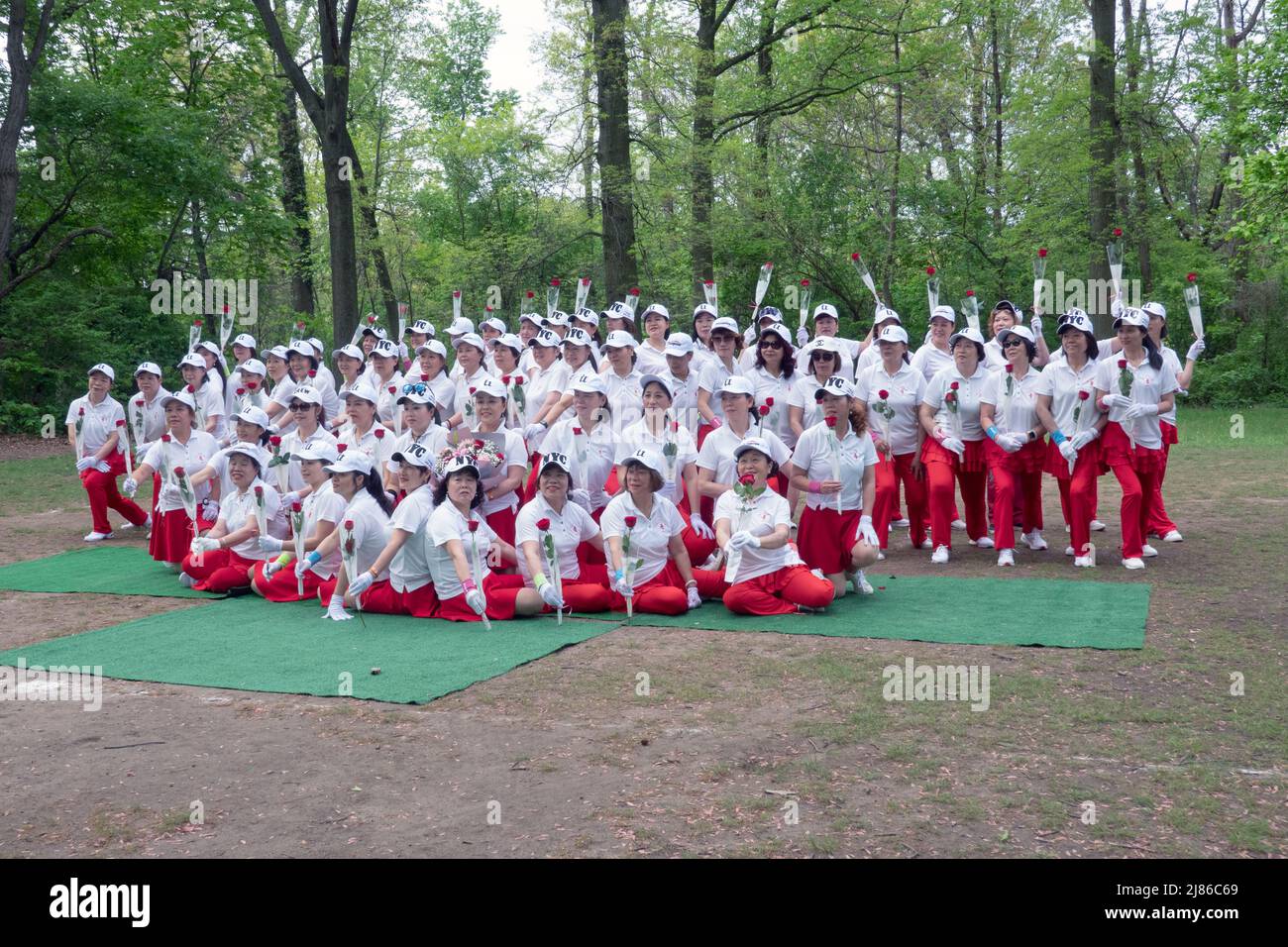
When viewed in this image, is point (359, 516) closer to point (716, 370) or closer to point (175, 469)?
point (175, 469)

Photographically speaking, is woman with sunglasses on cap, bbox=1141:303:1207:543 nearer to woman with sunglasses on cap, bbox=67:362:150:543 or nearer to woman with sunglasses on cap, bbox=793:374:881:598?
woman with sunglasses on cap, bbox=793:374:881:598

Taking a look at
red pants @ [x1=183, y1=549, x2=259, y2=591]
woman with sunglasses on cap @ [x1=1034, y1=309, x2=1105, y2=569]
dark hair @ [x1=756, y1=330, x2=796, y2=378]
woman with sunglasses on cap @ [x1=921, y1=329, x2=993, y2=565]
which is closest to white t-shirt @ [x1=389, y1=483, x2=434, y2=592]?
red pants @ [x1=183, y1=549, x2=259, y2=591]

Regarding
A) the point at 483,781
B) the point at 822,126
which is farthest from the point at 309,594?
the point at 822,126

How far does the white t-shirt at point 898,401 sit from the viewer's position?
32.4ft

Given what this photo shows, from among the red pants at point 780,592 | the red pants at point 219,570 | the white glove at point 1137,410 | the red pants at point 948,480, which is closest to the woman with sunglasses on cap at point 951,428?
the red pants at point 948,480

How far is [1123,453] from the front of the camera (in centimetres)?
898

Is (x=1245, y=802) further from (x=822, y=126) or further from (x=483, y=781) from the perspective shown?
(x=822, y=126)

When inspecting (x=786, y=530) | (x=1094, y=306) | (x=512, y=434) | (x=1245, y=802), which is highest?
(x=1094, y=306)

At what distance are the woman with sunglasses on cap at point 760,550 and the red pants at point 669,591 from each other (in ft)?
1.01

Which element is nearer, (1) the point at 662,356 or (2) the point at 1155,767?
(2) the point at 1155,767

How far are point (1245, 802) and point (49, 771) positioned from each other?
15.9 feet

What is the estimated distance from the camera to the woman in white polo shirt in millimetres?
8297

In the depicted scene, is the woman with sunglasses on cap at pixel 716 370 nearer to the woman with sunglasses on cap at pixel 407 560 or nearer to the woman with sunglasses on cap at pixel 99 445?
the woman with sunglasses on cap at pixel 407 560

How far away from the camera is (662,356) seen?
33.0ft
